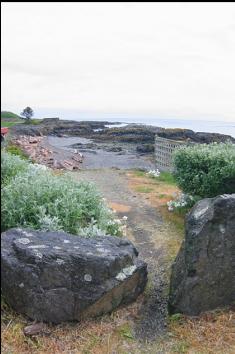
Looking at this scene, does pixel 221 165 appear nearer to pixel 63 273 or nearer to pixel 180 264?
pixel 180 264

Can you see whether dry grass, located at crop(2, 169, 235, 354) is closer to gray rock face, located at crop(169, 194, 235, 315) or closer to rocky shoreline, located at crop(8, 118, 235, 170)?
gray rock face, located at crop(169, 194, 235, 315)

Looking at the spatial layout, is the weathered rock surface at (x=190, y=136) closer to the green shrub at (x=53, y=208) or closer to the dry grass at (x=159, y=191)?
the dry grass at (x=159, y=191)

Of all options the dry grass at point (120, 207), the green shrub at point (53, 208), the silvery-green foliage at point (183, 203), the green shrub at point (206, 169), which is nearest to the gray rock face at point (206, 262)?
the green shrub at point (53, 208)

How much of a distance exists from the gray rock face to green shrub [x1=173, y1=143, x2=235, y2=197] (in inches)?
138

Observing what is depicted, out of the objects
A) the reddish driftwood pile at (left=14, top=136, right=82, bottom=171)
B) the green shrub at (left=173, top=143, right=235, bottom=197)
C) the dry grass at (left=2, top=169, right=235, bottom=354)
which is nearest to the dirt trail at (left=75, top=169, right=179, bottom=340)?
the dry grass at (left=2, top=169, right=235, bottom=354)

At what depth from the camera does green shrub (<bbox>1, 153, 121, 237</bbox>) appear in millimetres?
5598

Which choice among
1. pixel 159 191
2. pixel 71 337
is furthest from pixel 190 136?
pixel 71 337

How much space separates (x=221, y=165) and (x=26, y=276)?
5.28 metres

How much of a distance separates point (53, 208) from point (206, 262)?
2265 mm

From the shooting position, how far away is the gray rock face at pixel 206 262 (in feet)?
15.9

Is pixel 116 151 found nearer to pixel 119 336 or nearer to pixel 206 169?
pixel 206 169

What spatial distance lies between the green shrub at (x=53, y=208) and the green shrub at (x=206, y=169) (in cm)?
257

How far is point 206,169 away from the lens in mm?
8883

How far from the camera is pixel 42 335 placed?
4336 mm
